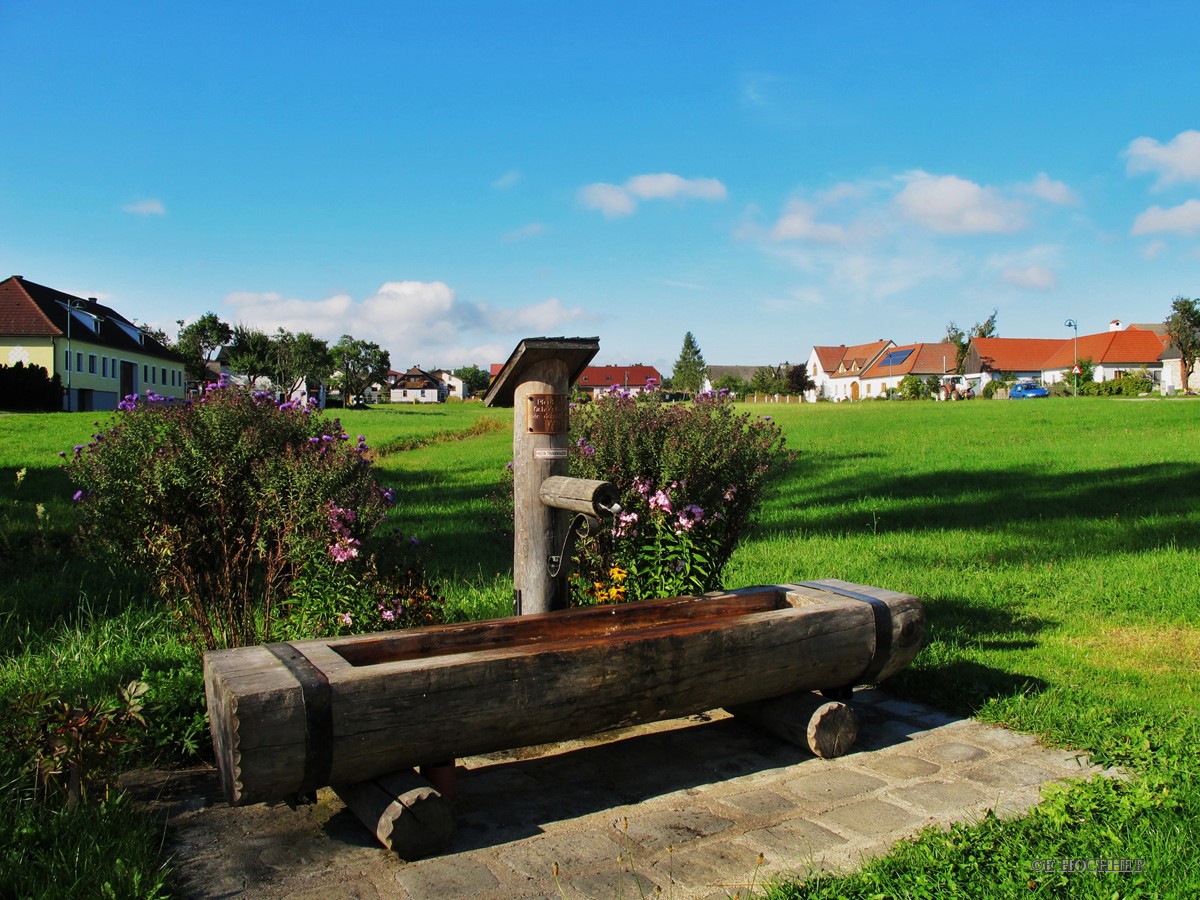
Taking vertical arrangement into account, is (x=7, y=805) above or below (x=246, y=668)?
below

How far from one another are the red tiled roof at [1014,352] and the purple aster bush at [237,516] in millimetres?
82363

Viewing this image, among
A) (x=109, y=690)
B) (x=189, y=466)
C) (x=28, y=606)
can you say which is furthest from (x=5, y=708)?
(x=28, y=606)

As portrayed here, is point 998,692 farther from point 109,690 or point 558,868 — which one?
point 109,690

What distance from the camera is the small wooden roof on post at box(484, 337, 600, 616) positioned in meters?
4.59

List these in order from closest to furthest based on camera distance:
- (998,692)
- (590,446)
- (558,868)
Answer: (558,868) < (998,692) < (590,446)

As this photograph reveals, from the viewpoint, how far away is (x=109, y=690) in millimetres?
4363

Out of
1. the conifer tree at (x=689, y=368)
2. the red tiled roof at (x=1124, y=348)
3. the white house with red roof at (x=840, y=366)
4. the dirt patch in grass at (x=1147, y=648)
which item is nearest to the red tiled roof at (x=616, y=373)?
the conifer tree at (x=689, y=368)

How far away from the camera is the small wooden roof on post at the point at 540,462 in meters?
4.59

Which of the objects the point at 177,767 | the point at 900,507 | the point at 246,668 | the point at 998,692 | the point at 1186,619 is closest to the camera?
the point at 246,668

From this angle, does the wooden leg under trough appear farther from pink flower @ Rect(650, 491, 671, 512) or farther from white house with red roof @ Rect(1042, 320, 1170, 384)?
white house with red roof @ Rect(1042, 320, 1170, 384)

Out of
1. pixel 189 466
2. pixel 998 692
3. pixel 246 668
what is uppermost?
pixel 189 466

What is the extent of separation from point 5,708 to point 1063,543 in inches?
354

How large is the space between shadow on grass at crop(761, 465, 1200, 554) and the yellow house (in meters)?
35.3

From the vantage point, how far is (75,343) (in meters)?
47.6
